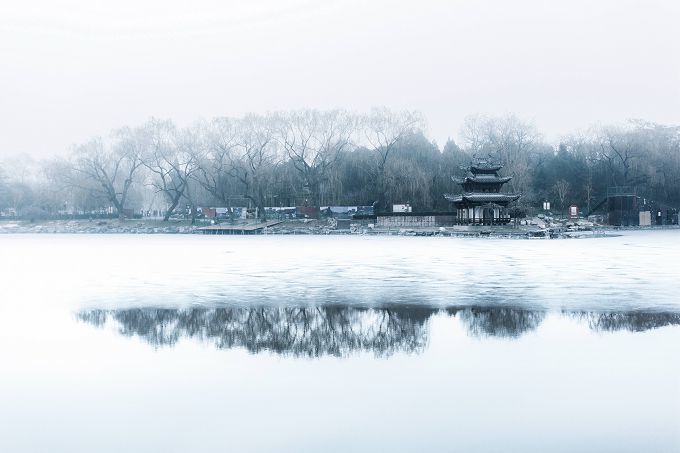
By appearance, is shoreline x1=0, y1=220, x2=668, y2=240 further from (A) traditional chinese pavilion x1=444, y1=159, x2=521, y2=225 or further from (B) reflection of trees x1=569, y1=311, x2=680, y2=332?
(B) reflection of trees x1=569, y1=311, x2=680, y2=332

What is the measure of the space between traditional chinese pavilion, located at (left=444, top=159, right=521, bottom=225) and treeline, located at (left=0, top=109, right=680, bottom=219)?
3.15 meters

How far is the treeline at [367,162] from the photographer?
252 ft

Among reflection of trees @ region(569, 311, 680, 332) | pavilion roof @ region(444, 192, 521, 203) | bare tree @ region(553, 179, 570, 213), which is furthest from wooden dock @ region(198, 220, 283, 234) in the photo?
reflection of trees @ region(569, 311, 680, 332)

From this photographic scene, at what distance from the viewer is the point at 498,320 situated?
15.1 m

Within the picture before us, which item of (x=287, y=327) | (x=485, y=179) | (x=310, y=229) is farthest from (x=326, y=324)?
(x=310, y=229)

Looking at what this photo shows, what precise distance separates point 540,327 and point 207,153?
227 ft

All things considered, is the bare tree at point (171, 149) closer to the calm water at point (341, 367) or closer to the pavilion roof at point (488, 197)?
the pavilion roof at point (488, 197)

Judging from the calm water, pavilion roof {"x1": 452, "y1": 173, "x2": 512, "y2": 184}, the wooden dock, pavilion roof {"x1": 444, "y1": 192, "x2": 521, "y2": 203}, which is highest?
pavilion roof {"x1": 452, "y1": 173, "x2": 512, "y2": 184}

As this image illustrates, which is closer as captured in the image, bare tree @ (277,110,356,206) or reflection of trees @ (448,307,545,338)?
reflection of trees @ (448,307,545,338)

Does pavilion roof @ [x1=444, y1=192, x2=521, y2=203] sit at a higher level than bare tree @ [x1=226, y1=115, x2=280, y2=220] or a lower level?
lower

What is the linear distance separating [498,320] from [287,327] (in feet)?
14.6

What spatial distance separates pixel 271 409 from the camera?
896cm

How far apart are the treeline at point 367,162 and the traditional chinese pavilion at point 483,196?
315 cm

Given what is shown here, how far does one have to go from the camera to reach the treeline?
76.8 meters
